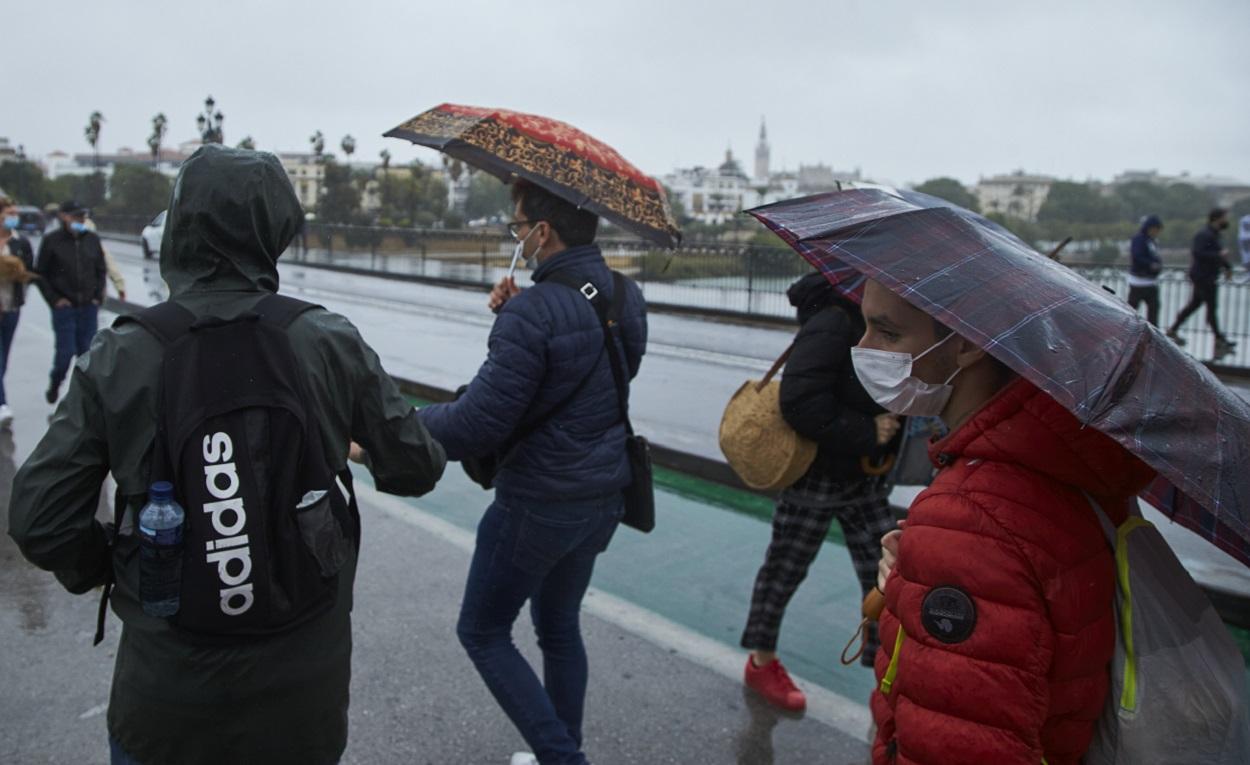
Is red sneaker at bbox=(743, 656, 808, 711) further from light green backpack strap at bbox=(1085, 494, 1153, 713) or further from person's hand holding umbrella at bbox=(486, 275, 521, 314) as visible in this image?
light green backpack strap at bbox=(1085, 494, 1153, 713)

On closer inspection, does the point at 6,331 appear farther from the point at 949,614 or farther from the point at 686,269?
the point at 686,269

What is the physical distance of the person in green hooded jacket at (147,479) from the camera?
191 cm

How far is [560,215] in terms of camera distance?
3.23 m

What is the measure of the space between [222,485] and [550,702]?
5.18ft

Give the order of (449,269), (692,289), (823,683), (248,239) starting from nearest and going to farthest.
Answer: (248,239)
(823,683)
(692,289)
(449,269)

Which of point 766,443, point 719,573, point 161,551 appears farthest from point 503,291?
point 719,573

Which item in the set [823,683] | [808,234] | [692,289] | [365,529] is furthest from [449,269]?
[808,234]

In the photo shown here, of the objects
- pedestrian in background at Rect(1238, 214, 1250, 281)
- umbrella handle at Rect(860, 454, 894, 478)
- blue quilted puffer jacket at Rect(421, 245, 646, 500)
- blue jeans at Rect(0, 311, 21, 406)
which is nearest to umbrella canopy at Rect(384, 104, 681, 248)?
blue quilted puffer jacket at Rect(421, 245, 646, 500)

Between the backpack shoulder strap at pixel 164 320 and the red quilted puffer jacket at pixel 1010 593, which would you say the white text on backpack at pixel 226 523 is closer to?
the backpack shoulder strap at pixel 164 320

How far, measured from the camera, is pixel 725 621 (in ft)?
15.9

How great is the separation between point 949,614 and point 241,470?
1.27m

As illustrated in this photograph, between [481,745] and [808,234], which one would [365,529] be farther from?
[808,234]


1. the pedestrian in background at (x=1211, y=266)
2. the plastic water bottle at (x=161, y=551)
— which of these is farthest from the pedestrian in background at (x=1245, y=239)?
the plastic water bottle at (x=161, y=551)

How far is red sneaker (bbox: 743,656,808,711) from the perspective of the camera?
12.7 feet
